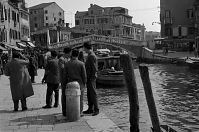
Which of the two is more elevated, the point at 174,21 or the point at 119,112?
the point at 174,21

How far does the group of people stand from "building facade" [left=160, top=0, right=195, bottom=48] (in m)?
55.3

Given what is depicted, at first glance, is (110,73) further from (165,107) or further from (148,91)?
(148,91)

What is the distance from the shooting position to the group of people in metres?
9.41

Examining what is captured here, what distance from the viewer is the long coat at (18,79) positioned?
33.4ft

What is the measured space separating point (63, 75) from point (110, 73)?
49.6ft

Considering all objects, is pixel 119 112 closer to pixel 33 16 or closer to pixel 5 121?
pixel 5 121

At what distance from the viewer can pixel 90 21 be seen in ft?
384

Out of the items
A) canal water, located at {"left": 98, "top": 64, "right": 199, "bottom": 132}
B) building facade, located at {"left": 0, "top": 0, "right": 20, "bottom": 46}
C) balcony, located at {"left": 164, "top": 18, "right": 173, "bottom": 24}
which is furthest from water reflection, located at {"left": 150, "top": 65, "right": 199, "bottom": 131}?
balcony, located at {"left": 164, "top": 18, "right": 173, "bottom": 24}

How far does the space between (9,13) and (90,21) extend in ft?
244

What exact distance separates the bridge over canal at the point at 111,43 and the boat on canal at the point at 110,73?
32518mm

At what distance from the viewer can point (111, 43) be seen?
6200cm

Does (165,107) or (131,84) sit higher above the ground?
(131,84)

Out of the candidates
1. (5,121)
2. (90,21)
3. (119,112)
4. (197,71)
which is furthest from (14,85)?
(90,21)

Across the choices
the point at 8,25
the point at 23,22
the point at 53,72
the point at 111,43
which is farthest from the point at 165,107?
the point at 23,22
